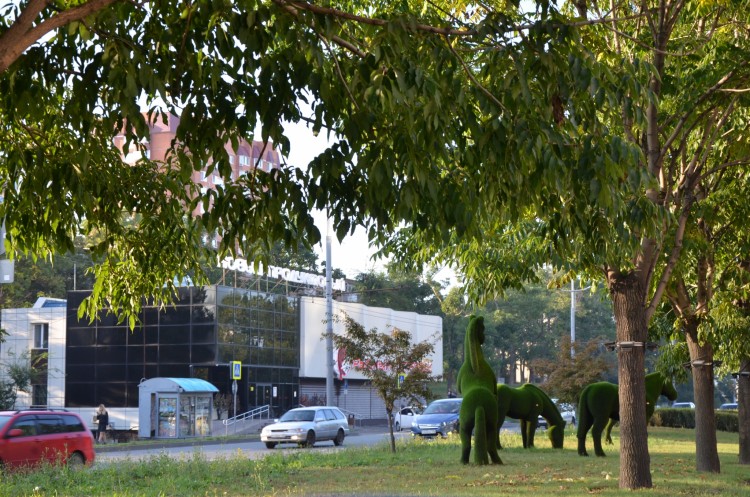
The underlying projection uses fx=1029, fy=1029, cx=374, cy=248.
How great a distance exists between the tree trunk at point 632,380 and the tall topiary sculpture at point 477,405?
19.7 feet

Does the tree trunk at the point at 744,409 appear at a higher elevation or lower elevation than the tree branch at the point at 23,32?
lower

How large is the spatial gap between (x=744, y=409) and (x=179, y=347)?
3616 cm

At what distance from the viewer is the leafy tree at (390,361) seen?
28031mm

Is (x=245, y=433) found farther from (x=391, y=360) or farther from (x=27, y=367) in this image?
(x=391, y=360)

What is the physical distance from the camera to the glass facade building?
5194 cm

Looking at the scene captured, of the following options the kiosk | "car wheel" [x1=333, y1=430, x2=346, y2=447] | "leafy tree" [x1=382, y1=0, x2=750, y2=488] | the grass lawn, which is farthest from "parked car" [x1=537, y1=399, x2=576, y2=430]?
"leafy tree" [x1=382, y1=0, x2=750, y2=488]

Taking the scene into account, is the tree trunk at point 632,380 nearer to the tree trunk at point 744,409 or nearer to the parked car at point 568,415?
the tree trunk at point 744,409

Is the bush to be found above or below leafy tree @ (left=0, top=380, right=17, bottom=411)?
below

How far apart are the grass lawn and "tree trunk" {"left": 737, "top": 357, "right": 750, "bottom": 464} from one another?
39cm

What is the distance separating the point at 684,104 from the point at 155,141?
92040 mm

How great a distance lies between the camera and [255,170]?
8.01 metres

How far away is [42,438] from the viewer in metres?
23.9

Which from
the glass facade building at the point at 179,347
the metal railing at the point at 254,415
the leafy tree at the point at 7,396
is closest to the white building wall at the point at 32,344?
the glass facade building at the point at 179,347

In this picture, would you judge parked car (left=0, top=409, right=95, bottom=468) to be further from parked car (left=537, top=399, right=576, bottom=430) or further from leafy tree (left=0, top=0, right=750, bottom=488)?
parked car (left=537, top=399, right=576, bottom=430)
